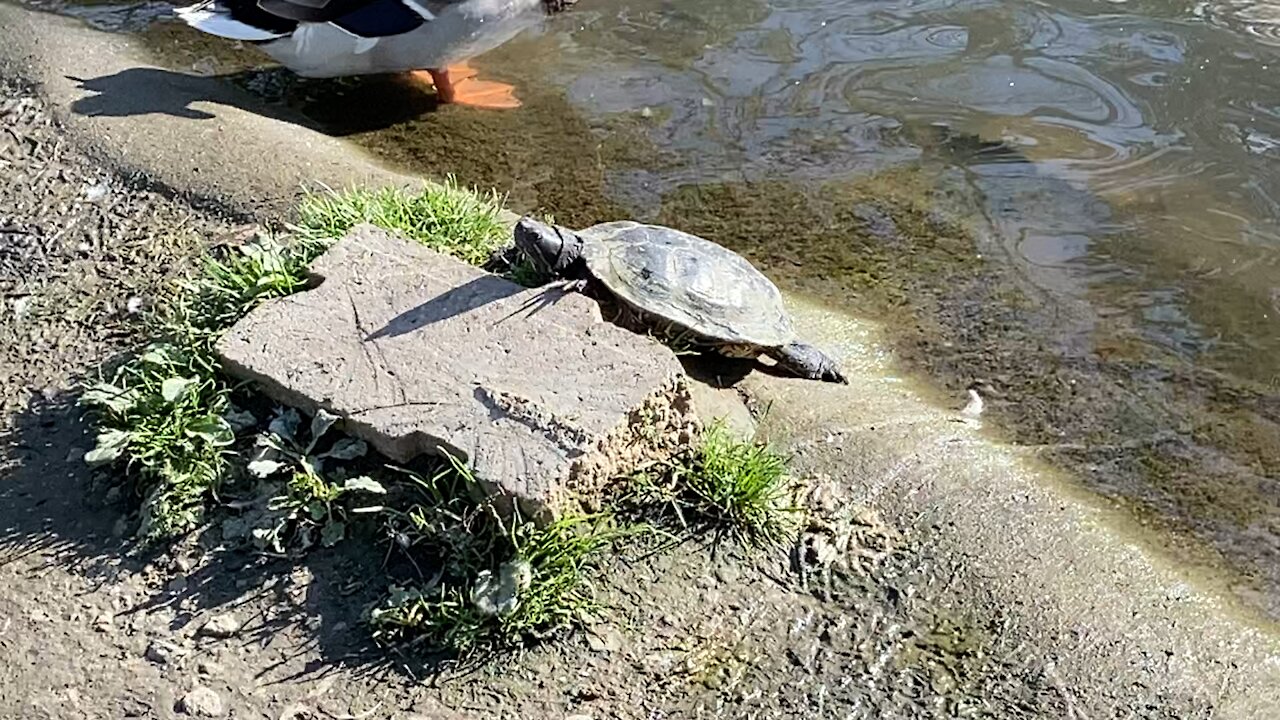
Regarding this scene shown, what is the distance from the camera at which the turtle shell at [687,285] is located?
13.1ft

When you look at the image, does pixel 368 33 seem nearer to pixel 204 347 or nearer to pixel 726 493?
pixel 204 347

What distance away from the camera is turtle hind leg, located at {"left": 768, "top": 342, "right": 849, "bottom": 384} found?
424 cm

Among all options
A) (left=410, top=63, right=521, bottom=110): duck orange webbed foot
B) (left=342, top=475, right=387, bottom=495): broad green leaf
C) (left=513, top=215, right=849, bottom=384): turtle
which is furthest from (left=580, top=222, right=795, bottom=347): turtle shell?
(left=410, top=63, right=521, bottom=110): duck orange webbed foot

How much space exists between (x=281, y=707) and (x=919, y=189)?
3.69m

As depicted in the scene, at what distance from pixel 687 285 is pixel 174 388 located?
1.57 meters

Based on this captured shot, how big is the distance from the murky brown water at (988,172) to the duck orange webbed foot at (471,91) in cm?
10

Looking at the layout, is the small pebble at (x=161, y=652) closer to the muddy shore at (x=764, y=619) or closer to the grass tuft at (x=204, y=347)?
the muddy shore at (x=764, y=619)

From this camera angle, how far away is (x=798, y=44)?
6.89 meters

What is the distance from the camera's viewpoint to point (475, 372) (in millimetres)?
3621

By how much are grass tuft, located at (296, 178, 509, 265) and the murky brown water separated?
0.90 m

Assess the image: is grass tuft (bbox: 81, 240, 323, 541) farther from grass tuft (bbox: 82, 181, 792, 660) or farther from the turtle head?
the turtle head

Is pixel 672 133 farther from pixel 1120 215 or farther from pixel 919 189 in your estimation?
pixel 1120 215

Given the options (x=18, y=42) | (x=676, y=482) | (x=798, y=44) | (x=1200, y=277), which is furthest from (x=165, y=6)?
(x=1200, y=277)

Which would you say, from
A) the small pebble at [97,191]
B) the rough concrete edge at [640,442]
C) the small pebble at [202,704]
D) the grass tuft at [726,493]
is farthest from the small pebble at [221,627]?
the small pebble at [97,191]
